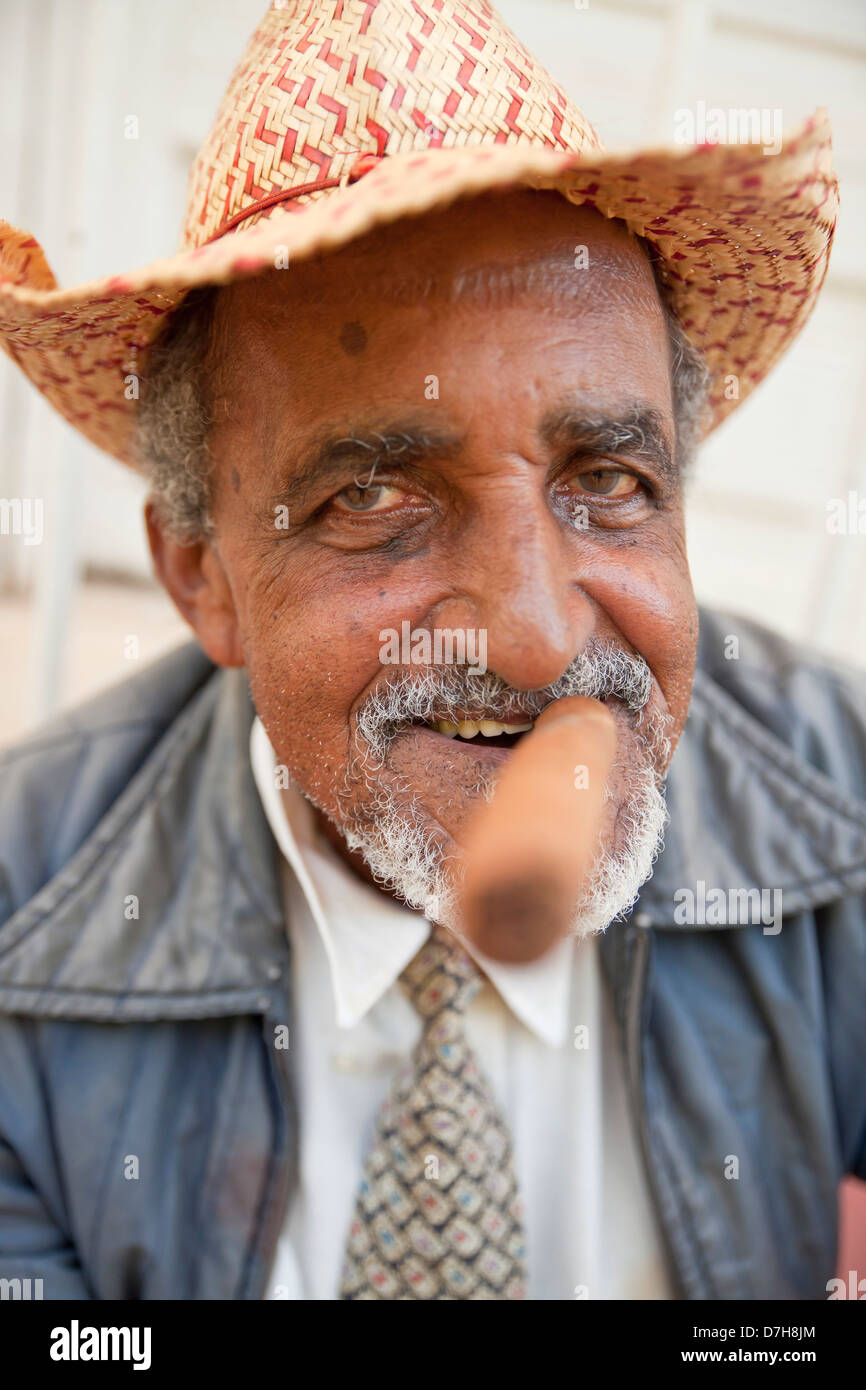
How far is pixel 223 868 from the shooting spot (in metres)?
1.91

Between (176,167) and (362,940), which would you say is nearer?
(362,940)

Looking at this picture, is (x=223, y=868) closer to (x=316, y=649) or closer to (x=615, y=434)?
(x=316, y=649)

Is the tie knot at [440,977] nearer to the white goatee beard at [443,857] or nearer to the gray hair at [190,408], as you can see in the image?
the white goatee beard at [443,857]

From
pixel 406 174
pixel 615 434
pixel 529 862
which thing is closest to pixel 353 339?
pixel 406 174

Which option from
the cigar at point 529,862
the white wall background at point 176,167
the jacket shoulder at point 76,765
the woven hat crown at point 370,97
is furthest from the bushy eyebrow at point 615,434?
the white wall background at point 176,167

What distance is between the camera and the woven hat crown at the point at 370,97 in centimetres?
133

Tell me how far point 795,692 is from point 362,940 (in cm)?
110

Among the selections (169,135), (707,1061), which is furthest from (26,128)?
(707,1061)

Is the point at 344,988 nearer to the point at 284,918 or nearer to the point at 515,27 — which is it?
the point at 284,918

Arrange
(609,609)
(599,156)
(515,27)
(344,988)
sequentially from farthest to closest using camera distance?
(515,27)
(344,988)
(609,609)
(599,156)

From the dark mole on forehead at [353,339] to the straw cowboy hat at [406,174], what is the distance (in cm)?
12

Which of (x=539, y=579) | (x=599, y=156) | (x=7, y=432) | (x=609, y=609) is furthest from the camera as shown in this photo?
(x=7, y=432)

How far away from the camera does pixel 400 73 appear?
1330 millimetres

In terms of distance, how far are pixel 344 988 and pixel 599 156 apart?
1.37 m
